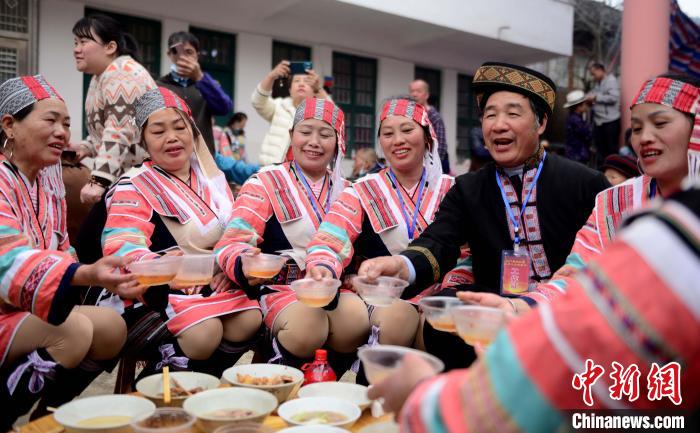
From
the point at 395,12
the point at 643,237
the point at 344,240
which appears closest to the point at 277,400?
the point at 344,240

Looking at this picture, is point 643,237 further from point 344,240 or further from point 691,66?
point 691,66

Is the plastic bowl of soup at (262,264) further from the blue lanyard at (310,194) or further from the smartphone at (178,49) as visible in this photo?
the smartphone at (178,49)

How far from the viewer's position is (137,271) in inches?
91.7

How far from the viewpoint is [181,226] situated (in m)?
3.22

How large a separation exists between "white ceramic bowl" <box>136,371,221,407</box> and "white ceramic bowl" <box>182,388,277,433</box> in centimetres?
12

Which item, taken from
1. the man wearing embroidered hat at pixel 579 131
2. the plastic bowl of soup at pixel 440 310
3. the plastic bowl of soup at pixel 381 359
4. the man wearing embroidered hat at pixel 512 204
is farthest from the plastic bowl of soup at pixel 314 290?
the man wearing embroidered hat at pixel 579 131

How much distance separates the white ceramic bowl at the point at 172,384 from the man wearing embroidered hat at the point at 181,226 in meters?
0.58

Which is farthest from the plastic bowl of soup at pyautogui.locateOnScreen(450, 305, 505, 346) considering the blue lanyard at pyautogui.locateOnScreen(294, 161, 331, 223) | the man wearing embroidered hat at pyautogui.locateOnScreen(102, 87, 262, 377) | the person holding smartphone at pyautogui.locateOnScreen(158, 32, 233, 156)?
the person holding smartphone at pyautogui.locateOnScreen(158, 32, 233, 156)

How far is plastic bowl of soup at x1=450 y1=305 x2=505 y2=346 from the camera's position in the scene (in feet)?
6.20

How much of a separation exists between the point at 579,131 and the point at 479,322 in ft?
27.8

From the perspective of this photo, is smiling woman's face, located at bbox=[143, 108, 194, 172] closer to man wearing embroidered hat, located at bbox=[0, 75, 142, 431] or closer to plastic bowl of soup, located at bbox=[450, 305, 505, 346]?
man wearing embroidered hat, located at bbox=[0, 75, 142, 431]

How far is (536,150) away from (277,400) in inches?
73.8

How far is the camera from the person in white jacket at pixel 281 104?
5180mm

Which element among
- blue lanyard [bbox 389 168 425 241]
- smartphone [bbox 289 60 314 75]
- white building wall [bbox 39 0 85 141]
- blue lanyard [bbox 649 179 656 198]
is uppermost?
white building wall [bbox 39 0 85 141]
